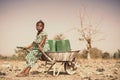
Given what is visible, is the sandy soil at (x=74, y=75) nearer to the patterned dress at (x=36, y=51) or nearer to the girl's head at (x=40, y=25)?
the patterned dress at (x=36, y=51)

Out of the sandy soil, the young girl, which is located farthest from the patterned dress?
the sandy soil

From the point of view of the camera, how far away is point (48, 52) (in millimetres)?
7367

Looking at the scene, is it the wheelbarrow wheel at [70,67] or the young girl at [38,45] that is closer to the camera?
the young girl at [38,45]

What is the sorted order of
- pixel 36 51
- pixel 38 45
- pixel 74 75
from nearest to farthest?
1. pixel 38 45
2. pixel 36 51
3. pixel 74 75

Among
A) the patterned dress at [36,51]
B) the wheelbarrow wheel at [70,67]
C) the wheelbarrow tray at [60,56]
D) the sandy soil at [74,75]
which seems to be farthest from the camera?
the wheelbarrow wheel at [70,67]

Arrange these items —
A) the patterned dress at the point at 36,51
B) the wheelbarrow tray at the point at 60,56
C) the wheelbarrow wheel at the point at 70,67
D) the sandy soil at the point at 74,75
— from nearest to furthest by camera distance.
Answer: the sandy soil at the point at 74,75 → the wheelbarrow tray at the point at 60,56 → the patterned dress at the point at 36,51 → the wheelbarrow wheel at the point at 70,67

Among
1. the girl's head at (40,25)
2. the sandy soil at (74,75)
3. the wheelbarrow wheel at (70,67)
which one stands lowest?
the sandy soil at (74,75)

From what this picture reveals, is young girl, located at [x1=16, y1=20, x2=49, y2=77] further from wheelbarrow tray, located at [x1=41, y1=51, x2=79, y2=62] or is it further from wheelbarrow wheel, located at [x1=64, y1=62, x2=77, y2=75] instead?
wheelbarrow wheel, located at [x1=64, y1=62, x2=77, y2=75]

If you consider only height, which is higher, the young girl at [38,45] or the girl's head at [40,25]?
the girl's head at [40,25]

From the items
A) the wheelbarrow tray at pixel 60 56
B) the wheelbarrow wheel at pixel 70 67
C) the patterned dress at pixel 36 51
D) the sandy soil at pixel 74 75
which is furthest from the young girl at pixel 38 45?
the wheelbarrow wheel at pixel 70 67

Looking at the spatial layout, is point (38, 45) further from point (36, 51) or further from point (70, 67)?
point (70, 67)

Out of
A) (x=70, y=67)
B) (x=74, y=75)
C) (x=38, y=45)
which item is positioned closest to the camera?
(x=38, y=45)

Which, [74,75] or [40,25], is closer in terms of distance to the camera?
[40,25]

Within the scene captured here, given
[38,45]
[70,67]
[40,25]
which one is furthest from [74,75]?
[40,25]
